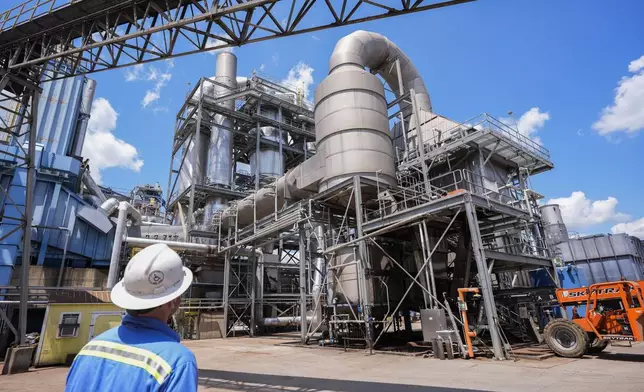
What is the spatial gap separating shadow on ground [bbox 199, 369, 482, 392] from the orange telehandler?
5.03 m

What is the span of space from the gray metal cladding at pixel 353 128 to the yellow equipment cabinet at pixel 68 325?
8340 millimetres

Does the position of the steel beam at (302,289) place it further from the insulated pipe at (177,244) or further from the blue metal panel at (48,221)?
the blue metal panel at (48,221)

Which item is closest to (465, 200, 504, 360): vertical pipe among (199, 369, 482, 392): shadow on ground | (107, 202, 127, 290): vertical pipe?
(199, 369, 482, 392): shadow on ground

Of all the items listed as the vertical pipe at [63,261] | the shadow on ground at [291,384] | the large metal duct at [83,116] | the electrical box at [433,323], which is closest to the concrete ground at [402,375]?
the shadow on ground at [291,384]

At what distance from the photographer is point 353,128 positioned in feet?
43.1

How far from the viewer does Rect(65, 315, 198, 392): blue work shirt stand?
1.37 m

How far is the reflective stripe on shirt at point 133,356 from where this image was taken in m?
1.37

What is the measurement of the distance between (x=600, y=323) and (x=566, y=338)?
865 millimetres

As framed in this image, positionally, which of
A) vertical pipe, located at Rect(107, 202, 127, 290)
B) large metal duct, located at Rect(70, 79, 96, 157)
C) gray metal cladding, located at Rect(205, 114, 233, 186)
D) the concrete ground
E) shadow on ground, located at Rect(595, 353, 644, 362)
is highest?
large metal duct, located at Rect(70, 79, 96, 157)

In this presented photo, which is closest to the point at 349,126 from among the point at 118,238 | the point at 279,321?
the point at 279,321

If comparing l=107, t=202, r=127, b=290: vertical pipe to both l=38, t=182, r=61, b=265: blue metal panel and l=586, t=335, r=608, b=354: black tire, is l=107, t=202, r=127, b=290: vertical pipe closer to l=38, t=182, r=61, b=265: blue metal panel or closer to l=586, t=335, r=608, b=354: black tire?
l=38, t=182, r=61, b=265: blue metal panel

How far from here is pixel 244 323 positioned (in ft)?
66.1

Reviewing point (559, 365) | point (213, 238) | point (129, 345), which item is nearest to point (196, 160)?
point (213, 238)

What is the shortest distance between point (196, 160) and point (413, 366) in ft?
64.5
